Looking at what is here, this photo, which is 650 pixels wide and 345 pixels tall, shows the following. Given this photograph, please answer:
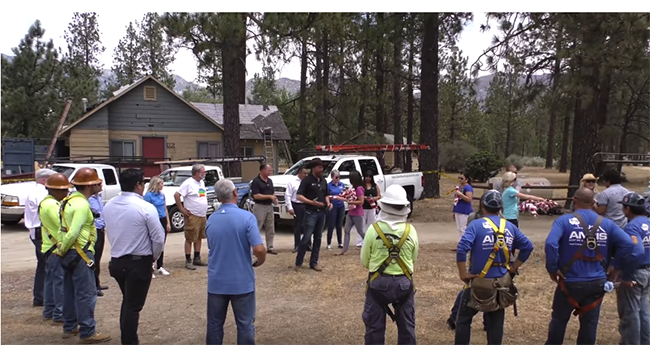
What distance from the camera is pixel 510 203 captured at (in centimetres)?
795

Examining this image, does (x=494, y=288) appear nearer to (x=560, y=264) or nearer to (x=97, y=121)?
(x=560, y=264)

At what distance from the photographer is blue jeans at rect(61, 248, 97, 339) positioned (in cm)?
506

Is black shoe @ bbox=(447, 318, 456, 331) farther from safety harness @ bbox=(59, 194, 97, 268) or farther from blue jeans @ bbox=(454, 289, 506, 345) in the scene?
safety harness @ bbox=(59, 194, 97, 268)

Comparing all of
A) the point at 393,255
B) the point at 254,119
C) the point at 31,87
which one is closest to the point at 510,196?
the point at 393,255

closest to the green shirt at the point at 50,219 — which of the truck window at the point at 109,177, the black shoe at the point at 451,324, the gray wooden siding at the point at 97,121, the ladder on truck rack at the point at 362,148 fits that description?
the black shoe at the point at 451,324

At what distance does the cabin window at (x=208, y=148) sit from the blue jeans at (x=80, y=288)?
20.2m

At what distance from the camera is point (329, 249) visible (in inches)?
415

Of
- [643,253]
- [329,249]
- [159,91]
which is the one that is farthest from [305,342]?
[159,91]

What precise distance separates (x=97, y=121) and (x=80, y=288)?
19772 mm

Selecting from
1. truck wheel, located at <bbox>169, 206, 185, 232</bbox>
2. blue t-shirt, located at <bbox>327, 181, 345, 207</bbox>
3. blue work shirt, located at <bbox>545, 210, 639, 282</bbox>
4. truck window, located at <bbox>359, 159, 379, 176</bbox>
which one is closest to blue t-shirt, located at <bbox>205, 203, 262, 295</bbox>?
Answer: blue work shirt, located at <bbox>545, 210, 639, 282</bbox>

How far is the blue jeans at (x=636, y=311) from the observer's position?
187 inches

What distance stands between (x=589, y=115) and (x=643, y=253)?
499 inches

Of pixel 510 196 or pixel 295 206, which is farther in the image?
pixel 295 206

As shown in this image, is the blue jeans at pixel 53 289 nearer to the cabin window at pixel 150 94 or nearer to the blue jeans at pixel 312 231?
the blue jeans at pixel 312 231
